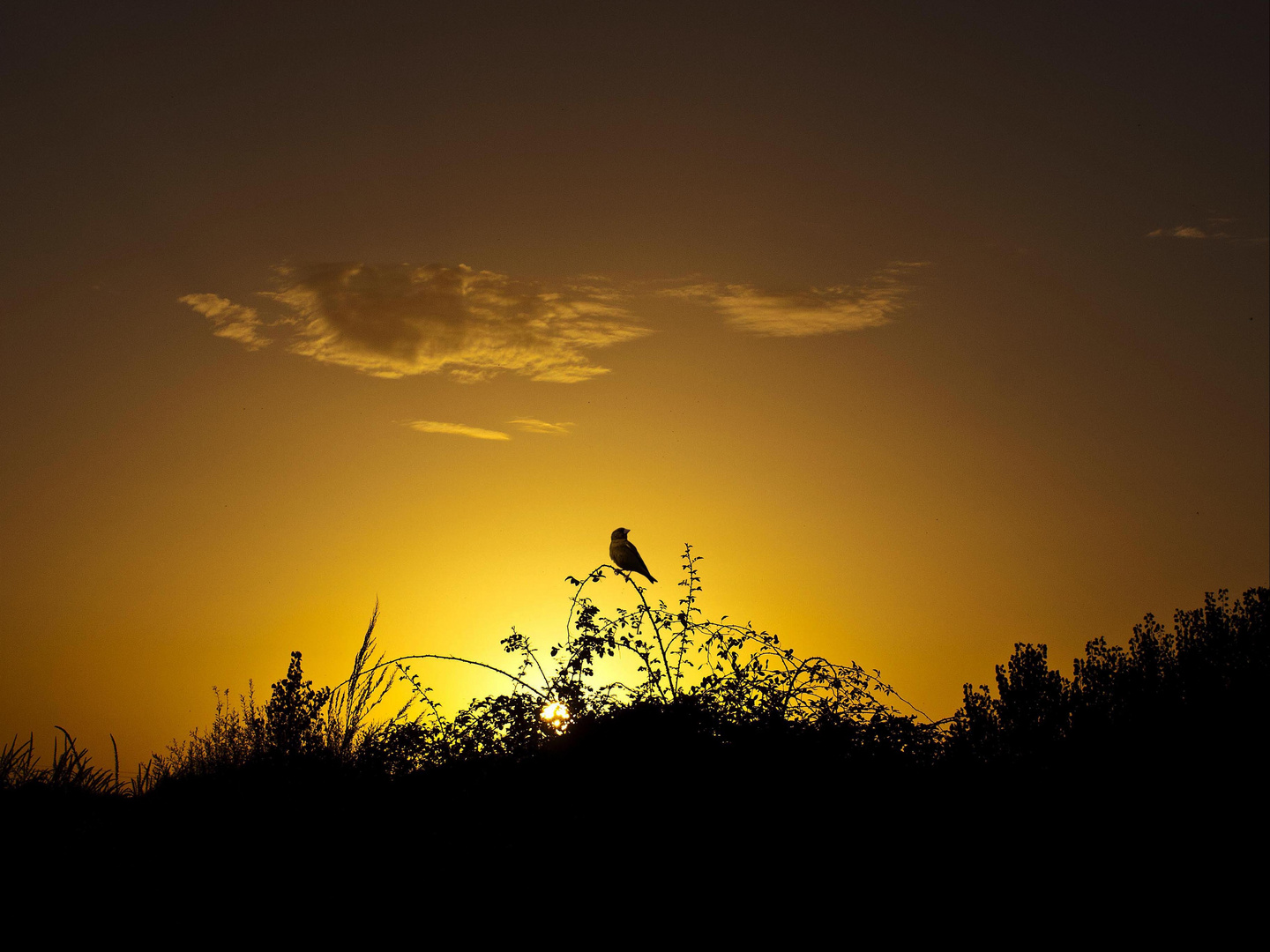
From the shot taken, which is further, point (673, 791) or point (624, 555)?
point (624, 555)

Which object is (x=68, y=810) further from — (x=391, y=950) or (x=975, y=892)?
(x=975, y=892)

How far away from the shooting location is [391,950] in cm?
648

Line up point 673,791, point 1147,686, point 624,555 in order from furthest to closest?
point 1147,686, point 624,555, point 673,791

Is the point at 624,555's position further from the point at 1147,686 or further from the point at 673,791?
the point at 1147,686

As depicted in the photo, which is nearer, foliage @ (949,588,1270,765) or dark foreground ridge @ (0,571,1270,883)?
dark foreground ridge @ (0,571,1270,883)

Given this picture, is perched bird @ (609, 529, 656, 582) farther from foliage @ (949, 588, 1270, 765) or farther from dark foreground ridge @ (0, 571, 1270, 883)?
foliage @ (949, 588, 1270, 765)

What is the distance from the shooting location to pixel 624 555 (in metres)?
10.8

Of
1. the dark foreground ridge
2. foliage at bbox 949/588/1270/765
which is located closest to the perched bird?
the dark foreground ridge

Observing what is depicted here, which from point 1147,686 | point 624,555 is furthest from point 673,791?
point 1147,686

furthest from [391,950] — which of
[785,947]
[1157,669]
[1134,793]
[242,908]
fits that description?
[1157,669]

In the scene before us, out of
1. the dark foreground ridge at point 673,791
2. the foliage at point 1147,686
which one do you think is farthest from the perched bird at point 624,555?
the foliage at point 1147,686

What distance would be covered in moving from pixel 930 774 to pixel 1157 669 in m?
11.1

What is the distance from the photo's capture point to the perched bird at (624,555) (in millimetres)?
10789

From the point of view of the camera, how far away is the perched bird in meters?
10.8
